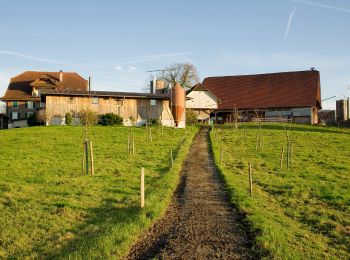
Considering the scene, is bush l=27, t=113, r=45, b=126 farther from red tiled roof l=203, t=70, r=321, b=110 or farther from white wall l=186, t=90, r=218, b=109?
red tiled roof l=203, t=70, r=321, b=110

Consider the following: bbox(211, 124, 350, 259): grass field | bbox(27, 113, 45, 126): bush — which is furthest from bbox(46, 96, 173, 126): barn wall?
bbox(211, 124, 350, 259): grass field

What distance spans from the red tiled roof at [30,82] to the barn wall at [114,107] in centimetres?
1290

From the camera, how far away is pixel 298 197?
48.8 ft

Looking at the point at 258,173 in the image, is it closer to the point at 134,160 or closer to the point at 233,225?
the point at 134,160

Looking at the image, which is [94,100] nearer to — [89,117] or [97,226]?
[89,117]

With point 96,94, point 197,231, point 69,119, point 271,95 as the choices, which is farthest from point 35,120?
point 197,231

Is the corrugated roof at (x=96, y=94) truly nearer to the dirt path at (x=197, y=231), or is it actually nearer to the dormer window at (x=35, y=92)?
the dormer window at (x=35, y=92)

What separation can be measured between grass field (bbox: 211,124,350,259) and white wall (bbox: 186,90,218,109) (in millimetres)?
32357

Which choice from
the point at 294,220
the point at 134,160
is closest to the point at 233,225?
the point at 294,220

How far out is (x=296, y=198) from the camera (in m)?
14.7

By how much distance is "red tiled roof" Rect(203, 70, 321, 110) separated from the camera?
60.7m

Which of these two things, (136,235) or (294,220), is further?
(294,220)

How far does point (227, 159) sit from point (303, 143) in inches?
436

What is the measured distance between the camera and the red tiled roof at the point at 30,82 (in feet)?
197
